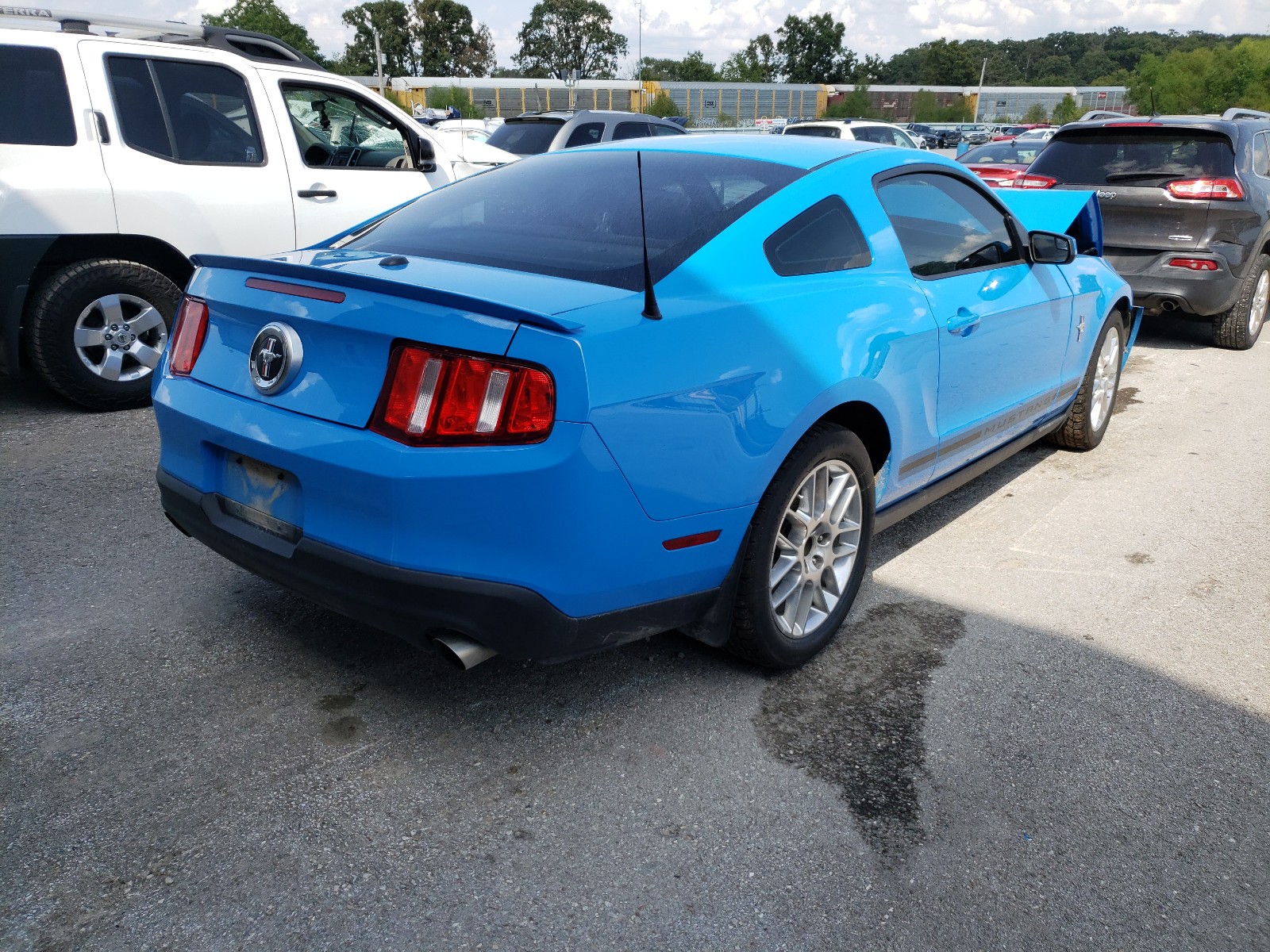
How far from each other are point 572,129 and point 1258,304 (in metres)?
7.93

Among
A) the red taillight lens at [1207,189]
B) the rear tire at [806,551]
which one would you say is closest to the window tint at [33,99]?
the rear tire at [806,551]

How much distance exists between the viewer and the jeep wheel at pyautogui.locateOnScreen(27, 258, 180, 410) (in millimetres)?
5320

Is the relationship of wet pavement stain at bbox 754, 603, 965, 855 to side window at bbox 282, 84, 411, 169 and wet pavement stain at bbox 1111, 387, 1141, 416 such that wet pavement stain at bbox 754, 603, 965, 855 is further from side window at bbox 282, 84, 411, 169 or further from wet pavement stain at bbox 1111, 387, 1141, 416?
side window at bbox 282, 84, 411, 169

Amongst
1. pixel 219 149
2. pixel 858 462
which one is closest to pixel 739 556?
pixel 858 462

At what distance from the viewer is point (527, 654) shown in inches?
94.2

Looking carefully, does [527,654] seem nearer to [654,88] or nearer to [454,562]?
[454,562]

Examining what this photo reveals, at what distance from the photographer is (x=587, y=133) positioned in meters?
13.0

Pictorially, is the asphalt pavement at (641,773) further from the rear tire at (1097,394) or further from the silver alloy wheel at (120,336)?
the silver alloy wheel at (120,336)

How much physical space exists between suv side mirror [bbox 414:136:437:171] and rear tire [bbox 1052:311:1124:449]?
4224 mm

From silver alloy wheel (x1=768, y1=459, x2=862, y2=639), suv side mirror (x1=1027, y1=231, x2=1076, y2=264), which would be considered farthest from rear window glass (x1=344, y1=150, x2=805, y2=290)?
suv side mirror (x1=1027, y1=231, x2=1076, y2=264)

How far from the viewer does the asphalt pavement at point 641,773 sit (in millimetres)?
2104

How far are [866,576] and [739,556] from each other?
4.01ft

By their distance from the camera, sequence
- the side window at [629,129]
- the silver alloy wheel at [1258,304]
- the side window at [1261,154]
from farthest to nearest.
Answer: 1. the side window at [629,129]
2. the silver alloy wheel at [1258,304]
3. the side window at [1261,154]

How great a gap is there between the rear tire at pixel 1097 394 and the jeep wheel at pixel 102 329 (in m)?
4.82
